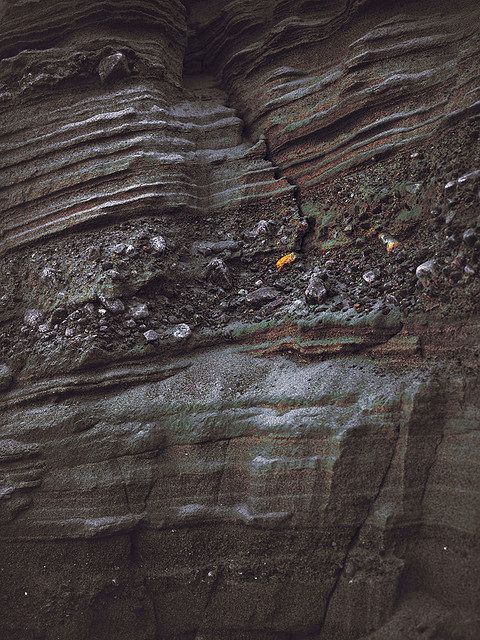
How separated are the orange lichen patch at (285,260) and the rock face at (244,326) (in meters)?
0.01

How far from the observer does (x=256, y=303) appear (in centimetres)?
484

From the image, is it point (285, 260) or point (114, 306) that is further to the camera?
point (285, 260)

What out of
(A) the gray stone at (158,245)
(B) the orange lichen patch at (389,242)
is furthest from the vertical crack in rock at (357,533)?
(A) the gray stone at (158,245)

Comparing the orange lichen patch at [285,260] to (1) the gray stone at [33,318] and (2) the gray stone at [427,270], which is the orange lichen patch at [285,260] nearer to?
(2) the gray stone at [427,270]

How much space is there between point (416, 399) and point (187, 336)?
1.77 m

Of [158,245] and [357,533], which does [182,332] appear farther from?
[357,533]

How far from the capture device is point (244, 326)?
472 centimetres

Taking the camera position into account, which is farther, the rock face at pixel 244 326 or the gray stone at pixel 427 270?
the gray stone at pixel 427 270

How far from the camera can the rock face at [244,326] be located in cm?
379

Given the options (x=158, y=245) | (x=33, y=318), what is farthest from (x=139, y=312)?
(x=33, y=318)

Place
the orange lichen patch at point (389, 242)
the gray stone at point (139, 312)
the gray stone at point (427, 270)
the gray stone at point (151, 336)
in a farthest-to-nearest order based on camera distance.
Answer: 1. the gray stone at point (139, 312)
2. the gray stone at point (151, 336)
3. the orange lichen patch at point (389, 242)
4. the gray stone at point (427, 270)

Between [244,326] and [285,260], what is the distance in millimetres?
675

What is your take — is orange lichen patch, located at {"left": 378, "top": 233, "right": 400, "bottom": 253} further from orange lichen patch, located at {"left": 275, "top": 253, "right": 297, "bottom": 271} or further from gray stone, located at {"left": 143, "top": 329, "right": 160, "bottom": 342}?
gray stone, located at {"left": 143, "top": 329, "right": 160, "bottom": 342}

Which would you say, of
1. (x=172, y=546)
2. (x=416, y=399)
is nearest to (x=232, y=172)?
(x=416, y=399)
